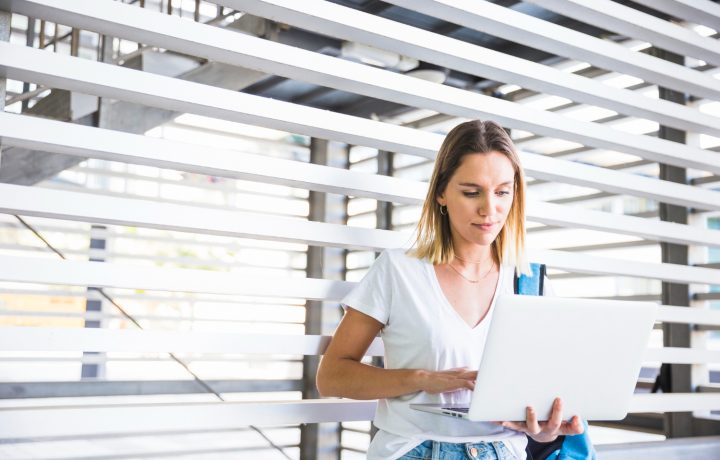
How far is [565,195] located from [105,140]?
3.92 metres

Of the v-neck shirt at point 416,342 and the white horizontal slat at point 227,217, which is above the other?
the white horizontal slat at point 227,217

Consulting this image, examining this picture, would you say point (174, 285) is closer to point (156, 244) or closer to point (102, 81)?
point (102, 81)

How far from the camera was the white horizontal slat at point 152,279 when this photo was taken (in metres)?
1.64

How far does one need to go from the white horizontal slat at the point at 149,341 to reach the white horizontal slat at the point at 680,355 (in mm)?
1219

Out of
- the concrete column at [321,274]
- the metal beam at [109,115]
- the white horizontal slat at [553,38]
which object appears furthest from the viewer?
the concrete column at [321,274]

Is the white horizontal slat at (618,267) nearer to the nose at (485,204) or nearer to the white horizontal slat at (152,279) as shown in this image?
the nose at (485,204)

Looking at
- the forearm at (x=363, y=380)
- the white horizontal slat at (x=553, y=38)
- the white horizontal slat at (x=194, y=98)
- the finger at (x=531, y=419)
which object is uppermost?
the white horizontal slat at (x=553, y=38)

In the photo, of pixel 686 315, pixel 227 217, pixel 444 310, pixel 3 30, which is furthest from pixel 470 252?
pixel 3 30

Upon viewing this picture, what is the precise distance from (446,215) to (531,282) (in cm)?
29

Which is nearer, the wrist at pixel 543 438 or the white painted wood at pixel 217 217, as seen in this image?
the white painted wood at pixel 217 217

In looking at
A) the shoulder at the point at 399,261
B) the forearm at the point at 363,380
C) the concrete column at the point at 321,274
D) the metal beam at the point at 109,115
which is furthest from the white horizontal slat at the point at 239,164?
the concrete column at the point at 321,274

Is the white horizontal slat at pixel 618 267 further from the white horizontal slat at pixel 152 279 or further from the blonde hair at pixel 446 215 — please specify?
the white horizontal slat at pixel 152 279

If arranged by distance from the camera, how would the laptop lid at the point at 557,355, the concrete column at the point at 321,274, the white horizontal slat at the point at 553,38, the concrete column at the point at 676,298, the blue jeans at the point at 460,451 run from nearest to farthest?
the laptop lid at the point at 557,355 < the blue jeans at the point at 460,451 < the white horizontal slat at the point at 553,38 < the concrete column at the point at 676,298 < the concrete column at the point at 321,274

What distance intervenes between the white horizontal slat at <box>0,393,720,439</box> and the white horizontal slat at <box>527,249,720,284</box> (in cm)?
73
